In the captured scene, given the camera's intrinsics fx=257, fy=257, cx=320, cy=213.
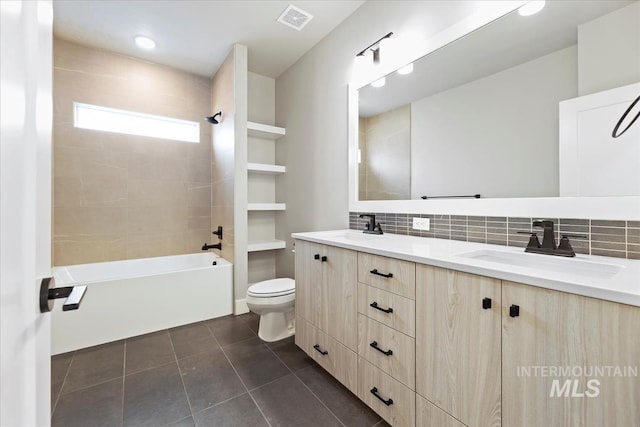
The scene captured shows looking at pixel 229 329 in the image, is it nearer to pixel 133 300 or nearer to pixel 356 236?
pixel 133 300

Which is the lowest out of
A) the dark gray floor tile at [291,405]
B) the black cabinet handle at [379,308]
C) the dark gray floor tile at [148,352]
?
the dark gray floor tile at [291,405]

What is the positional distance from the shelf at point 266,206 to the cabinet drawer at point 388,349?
194 centimetres

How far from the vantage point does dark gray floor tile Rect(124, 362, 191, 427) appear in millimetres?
1394

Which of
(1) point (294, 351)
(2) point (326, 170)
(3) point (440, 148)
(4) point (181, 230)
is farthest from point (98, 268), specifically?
(3) point (440, 148)

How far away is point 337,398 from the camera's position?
5.01 ft

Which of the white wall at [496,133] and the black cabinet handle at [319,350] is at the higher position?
the white wall at [496,133]

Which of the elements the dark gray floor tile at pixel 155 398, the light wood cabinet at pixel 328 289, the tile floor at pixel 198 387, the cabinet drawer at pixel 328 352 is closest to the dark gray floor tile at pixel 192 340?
the tile floor at pixel 198 387

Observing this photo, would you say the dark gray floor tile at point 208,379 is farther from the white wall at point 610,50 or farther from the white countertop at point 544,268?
the white wall at point 610,50

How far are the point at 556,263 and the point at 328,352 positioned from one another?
1.29 metres

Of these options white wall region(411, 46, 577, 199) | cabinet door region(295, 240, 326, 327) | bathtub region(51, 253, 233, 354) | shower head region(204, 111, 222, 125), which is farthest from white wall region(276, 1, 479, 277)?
bathtub region(51, 253, 233, 354)

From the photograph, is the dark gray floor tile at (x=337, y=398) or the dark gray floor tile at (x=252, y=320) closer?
the dark gray floor tile at (x=337, y=398)

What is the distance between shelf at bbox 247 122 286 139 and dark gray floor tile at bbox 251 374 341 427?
8.22 feet

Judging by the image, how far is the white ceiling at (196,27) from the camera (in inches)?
85.7

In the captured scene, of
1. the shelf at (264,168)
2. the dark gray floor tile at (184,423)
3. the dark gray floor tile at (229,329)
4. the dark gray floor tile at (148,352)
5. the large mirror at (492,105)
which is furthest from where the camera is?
the shelf at (264,168)
